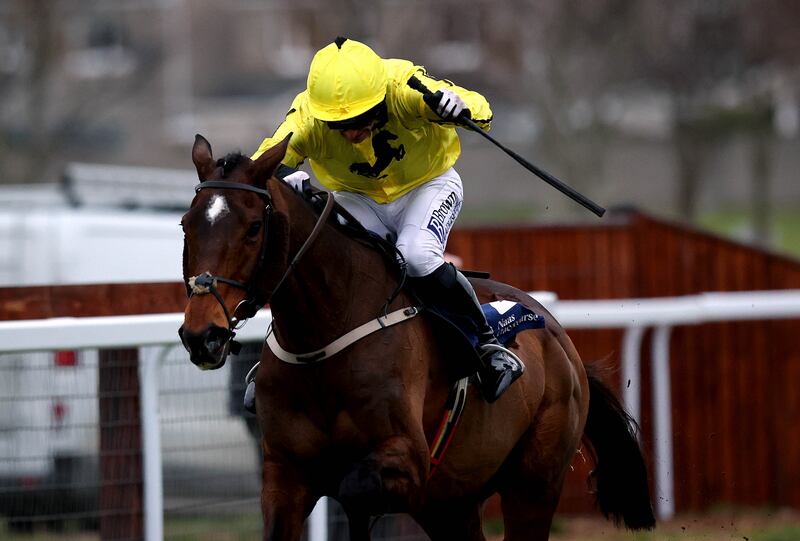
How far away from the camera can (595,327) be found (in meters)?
8.48

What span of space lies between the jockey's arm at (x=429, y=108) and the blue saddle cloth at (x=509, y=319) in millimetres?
718

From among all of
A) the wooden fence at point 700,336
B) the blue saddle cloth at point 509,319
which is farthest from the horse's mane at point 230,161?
the wooden fence at point 700,336

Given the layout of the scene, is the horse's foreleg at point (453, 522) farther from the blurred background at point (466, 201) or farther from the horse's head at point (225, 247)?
the horse's head at point (225, 247)

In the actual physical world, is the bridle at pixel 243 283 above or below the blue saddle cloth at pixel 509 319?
above

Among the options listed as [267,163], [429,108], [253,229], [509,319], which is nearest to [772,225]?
[509,319]

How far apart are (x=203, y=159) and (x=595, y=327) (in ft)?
14.7

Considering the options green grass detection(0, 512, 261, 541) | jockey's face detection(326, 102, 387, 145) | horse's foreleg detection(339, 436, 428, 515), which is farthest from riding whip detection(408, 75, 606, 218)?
green grass detection(0, 512, 261, 541)

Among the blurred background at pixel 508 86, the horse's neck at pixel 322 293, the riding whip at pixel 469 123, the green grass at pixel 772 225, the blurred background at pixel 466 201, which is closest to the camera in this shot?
the horse's neck at pixel 322 293

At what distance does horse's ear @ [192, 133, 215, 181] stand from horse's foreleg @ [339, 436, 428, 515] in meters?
1.04

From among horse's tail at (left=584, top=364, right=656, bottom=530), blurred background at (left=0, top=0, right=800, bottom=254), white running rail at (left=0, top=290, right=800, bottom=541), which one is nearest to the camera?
white running rail at (left=0, top=290, right=800, bottom=541)

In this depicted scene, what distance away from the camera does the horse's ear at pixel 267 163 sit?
14.4 ft

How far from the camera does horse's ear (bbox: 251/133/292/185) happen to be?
440 cm

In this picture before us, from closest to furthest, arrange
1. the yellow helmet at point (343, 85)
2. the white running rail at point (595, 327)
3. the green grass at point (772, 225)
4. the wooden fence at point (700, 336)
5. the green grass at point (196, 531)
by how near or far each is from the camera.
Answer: the yellow helmet at point (343, 85) < the white running rail at point (595, 327) < the green grass at point (196, 531) < the wooden fence at point (700, 336) < the green grass at point (772, 225)

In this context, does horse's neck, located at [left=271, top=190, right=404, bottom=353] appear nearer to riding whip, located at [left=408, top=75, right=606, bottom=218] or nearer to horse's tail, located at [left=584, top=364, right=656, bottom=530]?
riding whip, located at [left=408, top=75, right=606, bottom=218]
